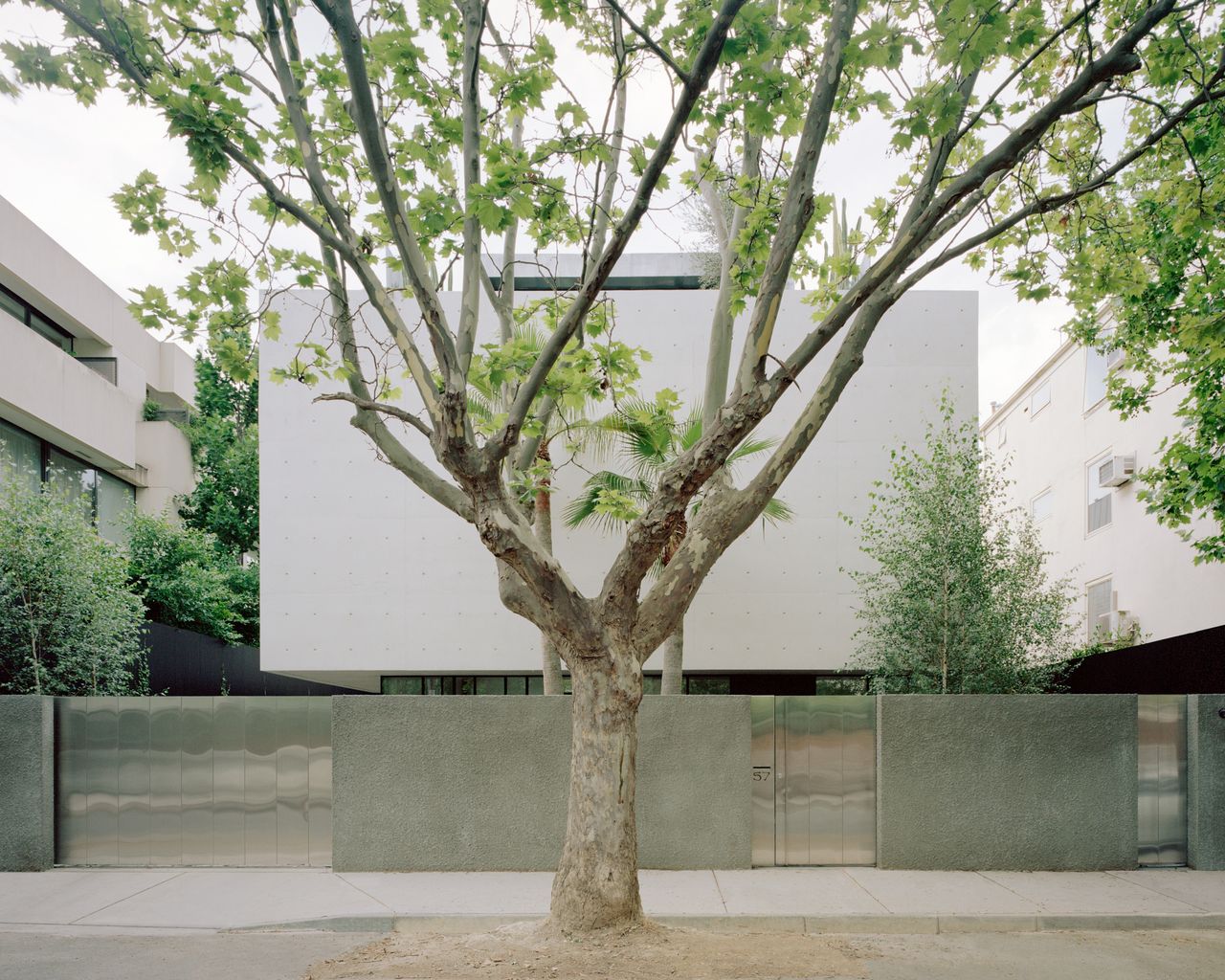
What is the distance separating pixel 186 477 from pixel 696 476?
24.1 metres

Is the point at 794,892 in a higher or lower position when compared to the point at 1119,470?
lower

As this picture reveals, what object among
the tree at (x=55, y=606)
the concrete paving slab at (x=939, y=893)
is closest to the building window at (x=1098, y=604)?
the concrete paving slab at (x=939, y=893)

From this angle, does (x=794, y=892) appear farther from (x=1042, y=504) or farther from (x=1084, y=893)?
(x=1042, y=504)

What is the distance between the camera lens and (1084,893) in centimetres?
865

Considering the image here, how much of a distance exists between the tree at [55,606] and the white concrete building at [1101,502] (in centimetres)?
1324

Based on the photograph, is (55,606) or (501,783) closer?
(501,783)

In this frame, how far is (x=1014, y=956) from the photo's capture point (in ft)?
23.3

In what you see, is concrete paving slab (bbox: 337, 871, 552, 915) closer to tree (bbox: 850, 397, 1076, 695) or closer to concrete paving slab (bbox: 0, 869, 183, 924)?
concrete paving slab (bbox: 0, 869, 183, 924)

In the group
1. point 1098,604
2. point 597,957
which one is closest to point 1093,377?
point 1098,604

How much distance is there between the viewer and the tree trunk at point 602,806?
22.4ft

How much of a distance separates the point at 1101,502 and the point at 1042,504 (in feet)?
12.8

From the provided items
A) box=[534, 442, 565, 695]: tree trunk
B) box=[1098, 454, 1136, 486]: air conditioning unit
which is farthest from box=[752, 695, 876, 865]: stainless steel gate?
box=[1098, 454, 1136, 486]: air conditioning unit

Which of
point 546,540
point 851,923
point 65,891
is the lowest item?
point 65,891

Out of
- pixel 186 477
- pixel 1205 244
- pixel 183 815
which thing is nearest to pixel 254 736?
pixel 183 815
